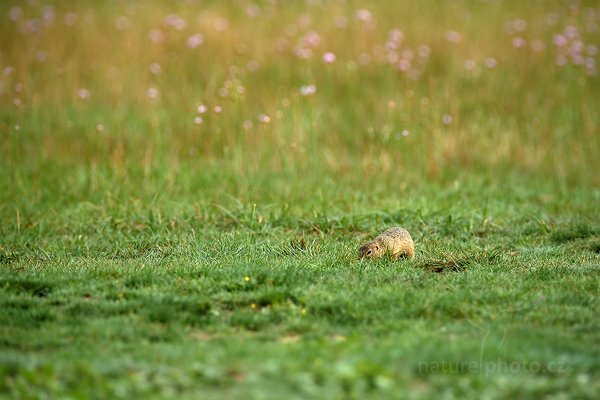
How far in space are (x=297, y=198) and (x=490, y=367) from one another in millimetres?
4862

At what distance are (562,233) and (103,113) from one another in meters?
6.88

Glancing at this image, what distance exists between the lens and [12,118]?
11.5m

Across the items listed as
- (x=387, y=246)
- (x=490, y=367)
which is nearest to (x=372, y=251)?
(x=387, y=246)

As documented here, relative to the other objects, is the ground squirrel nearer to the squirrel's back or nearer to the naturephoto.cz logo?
the squirrel's back

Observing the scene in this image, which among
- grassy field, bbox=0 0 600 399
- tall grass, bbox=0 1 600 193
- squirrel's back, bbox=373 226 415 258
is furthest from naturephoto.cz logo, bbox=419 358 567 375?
tall grass, bbox=0 1 600 193

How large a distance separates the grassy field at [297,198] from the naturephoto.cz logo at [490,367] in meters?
0.02

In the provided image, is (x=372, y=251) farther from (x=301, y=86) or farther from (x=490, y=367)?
(x=301, y=86)

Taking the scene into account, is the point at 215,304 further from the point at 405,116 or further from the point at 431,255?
the point at 405,116

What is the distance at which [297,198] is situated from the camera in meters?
9.55

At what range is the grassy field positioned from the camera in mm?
4980

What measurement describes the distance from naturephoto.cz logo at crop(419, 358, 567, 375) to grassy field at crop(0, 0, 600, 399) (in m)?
0.02

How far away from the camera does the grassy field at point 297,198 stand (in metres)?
4.98

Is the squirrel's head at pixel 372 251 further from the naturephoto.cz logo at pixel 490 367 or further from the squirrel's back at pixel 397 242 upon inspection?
the naturephoto.cz logo at pixel 490 367

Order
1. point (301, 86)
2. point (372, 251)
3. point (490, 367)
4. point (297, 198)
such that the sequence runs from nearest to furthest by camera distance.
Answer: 1. point (490, 367)
2. point (372, 251)
3. point (297, 198)
4. point (301, 86)
